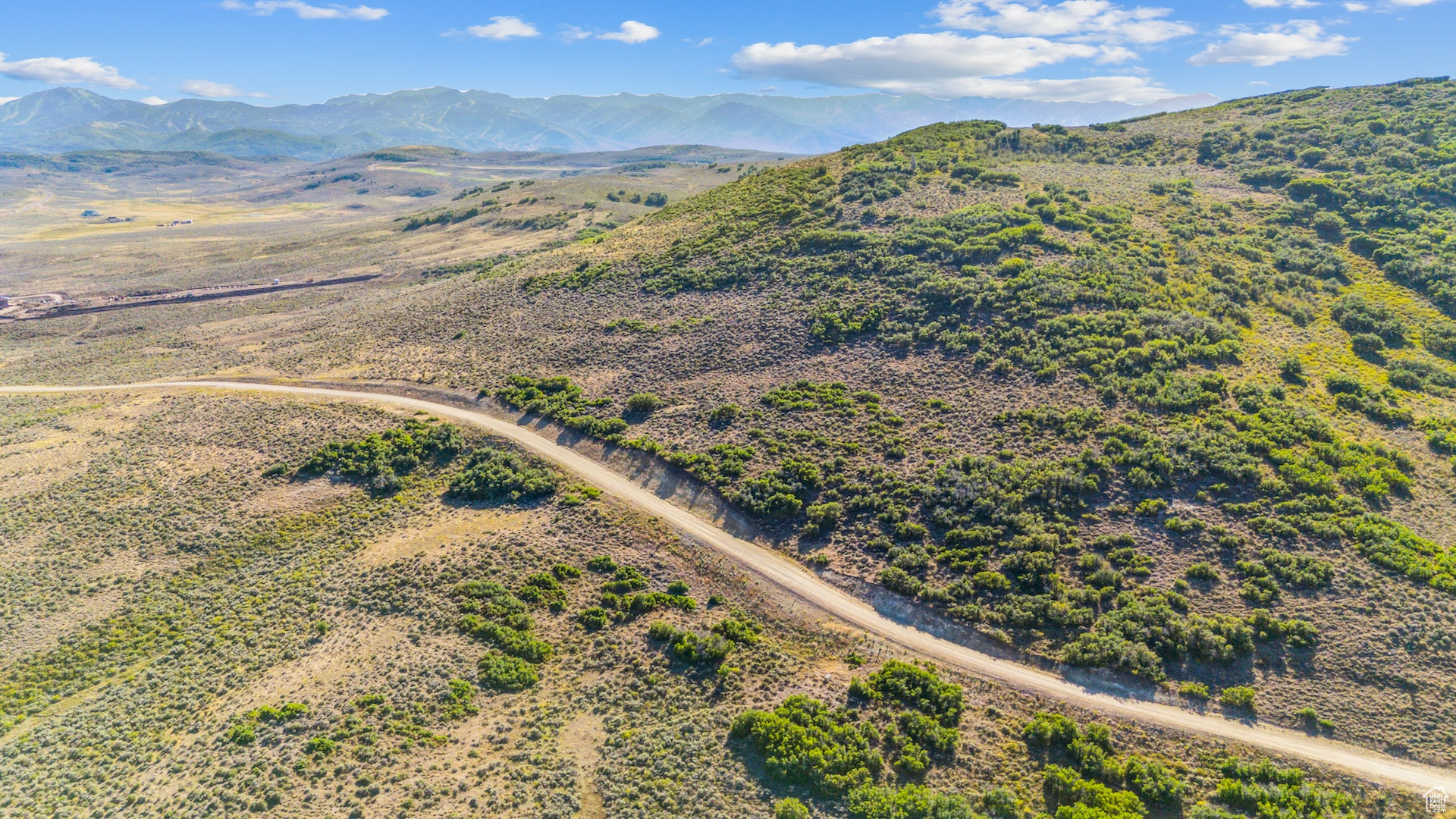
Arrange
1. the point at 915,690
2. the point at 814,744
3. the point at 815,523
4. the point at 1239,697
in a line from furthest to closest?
the point at 815,523 < the point at 915,690 < the point at 1239,697 < the point at 814,744

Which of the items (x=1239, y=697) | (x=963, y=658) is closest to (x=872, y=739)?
(x=963, y=658)

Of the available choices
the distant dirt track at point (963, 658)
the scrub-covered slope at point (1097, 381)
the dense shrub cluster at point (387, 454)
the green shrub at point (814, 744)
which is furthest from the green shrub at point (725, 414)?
the green shrub at point (814, 744)

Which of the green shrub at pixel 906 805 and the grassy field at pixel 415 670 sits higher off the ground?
the green shrub at pixel 906 805

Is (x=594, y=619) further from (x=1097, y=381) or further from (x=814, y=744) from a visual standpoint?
(x=1097, y=381)

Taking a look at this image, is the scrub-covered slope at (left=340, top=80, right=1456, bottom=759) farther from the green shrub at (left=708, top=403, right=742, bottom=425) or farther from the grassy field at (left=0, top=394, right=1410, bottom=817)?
the grassy field at (left=0, top=394, right=1410, bottom=817)

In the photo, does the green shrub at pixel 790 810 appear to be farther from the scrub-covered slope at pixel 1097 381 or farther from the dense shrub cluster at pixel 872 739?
the scrub-covered slope at pixel 1097 381

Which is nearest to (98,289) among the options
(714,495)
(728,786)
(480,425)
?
(480,425)

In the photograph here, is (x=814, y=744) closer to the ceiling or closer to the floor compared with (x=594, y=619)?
closer to the ceiling

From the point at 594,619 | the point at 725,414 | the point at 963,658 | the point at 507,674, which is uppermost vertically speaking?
the point at 725,414
